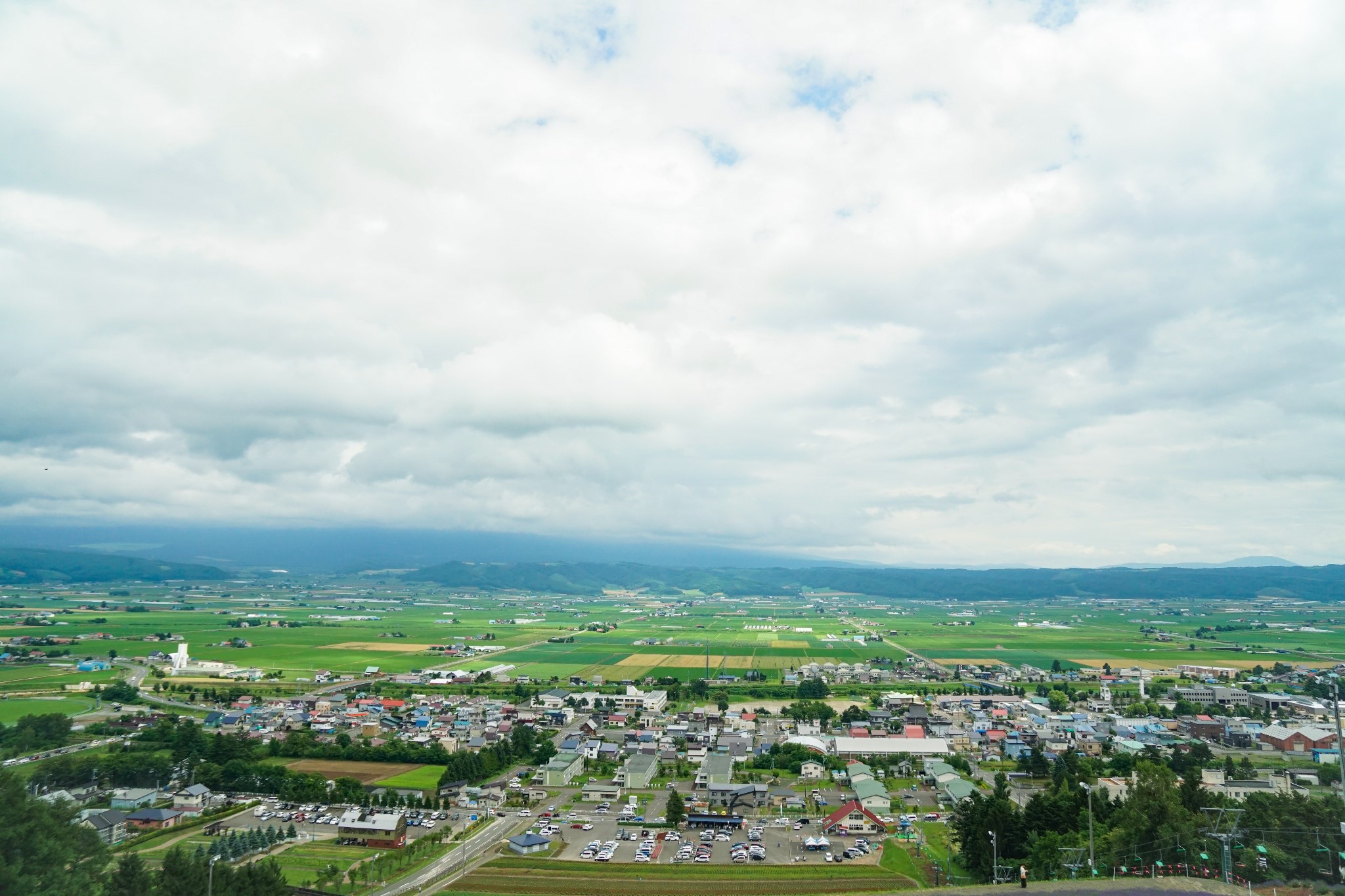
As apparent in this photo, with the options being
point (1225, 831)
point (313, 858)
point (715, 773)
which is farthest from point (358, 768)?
point (1225, 831)

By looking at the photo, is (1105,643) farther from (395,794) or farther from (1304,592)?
(1304,592)

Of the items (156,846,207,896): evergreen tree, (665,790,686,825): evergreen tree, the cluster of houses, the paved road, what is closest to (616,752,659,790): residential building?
(665,790,686,825): evergreen tree

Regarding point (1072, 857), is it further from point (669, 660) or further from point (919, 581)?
point (919, 581)

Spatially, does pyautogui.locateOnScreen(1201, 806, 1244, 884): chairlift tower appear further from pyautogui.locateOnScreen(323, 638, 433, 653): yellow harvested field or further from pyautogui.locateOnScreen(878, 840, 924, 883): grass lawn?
pyautogui.locateOnScreen(323, 638, 433, 653): yellow harvested field

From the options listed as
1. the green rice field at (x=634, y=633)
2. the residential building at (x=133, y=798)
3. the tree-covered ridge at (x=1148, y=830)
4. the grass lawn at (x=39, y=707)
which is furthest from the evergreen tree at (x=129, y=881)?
the green rice field at (x=634, y=633)

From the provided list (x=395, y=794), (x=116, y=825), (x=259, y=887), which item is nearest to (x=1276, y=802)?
(x=259, y=887)

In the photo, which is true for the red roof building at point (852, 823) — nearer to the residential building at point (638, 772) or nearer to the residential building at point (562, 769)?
the residential building at point (638, 772)
